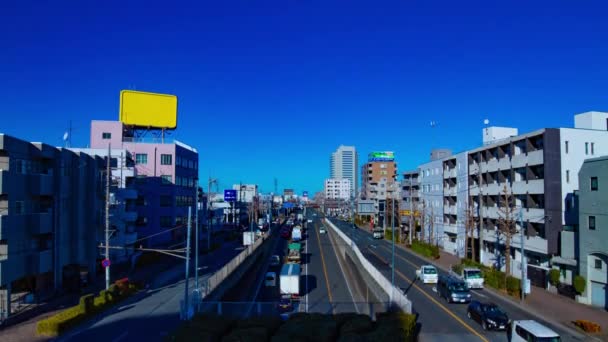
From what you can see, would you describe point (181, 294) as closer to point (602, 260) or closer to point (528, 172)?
point (602, 260)

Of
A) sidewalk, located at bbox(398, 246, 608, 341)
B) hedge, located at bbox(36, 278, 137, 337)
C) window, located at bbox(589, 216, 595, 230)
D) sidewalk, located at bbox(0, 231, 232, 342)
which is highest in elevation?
window, located at bbox(589, 216, 595, 230)

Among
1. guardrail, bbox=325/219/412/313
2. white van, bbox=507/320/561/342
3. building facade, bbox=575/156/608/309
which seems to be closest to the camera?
white van, bbox=507/320/561/342

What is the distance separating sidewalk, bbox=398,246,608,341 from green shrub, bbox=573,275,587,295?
3.30 ft

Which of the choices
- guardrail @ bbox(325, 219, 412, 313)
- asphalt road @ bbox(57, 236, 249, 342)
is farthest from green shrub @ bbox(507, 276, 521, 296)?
asphalt road @ bbox(57, 236, 249, 342)

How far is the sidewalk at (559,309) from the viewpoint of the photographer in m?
27.7

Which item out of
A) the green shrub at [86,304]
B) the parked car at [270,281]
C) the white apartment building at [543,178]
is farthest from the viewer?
the parked car at [270,281]

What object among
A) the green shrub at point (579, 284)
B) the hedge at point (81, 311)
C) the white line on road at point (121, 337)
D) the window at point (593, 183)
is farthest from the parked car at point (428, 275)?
the white line on road at point (121, 337)

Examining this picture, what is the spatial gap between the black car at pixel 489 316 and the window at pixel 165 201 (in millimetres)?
46707

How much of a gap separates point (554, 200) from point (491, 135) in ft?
57.8

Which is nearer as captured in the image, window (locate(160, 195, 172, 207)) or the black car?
the black car

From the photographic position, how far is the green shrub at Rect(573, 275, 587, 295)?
32.9 m

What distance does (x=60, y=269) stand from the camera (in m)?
34.2

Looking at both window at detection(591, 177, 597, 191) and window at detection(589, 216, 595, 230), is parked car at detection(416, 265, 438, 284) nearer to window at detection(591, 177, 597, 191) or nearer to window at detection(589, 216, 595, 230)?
window at detection(589, 216, 595, 230)

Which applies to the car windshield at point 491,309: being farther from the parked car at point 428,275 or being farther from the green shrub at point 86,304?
the green shrub at point 86,304
